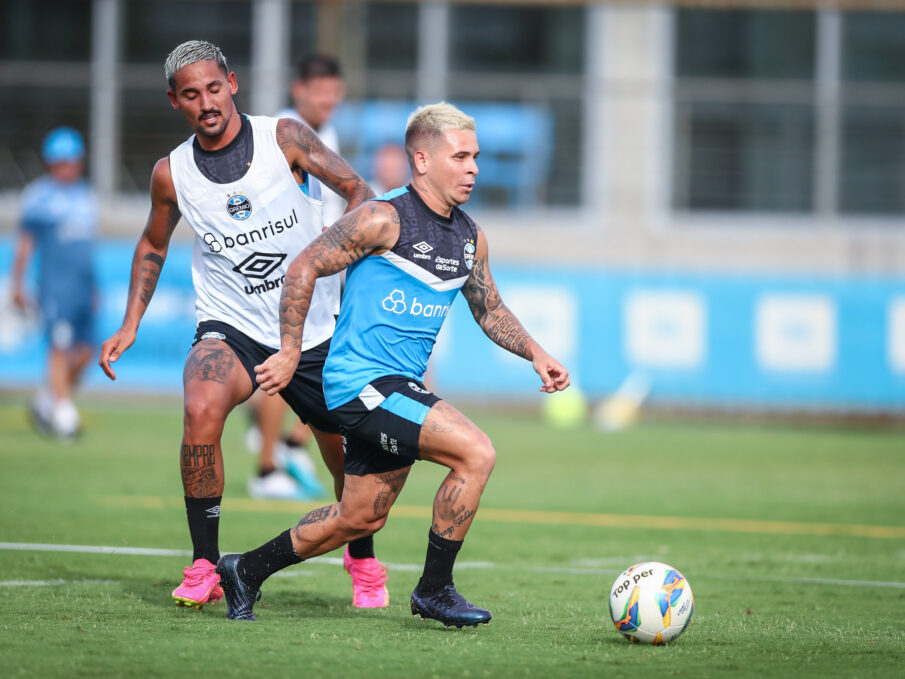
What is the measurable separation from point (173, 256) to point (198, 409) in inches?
484

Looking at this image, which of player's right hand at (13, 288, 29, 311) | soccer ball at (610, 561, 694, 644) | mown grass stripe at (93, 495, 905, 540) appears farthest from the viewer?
player's right hand at (13, 288, 29, 311)

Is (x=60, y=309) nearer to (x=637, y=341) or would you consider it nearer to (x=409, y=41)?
(x=637, y=341)

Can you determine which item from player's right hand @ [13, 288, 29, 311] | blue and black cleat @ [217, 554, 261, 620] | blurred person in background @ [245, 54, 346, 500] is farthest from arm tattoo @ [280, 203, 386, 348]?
player's right hand @ [13, 288, 29, 311]

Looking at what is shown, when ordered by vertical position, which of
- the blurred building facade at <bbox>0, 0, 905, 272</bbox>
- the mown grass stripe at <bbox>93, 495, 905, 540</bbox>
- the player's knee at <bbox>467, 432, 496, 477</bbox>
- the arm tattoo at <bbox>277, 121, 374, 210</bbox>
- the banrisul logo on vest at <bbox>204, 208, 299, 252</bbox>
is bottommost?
the mown grass stripe at <bbox>93, 495, 905, 540</bbox>

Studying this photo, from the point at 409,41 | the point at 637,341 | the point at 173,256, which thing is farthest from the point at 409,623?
the point at 409,41

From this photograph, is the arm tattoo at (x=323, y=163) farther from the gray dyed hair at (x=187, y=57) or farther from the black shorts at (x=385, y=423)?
the black shorts at (x=385, y=423)

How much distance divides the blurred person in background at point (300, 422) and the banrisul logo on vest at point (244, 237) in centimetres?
270

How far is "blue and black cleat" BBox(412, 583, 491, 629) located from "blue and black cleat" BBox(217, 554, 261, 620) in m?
0.62

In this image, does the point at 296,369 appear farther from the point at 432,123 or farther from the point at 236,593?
the point at 432,123

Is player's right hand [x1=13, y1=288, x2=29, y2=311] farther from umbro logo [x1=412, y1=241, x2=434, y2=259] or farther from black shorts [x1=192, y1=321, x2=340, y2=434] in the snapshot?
umbro logo [x1=412, y1=241, x2=434, y2=259]

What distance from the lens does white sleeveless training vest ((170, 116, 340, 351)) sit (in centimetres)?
553

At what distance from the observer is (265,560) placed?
5.01m

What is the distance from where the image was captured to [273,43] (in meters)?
22.3

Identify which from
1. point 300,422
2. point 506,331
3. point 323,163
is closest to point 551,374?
point 506,331
